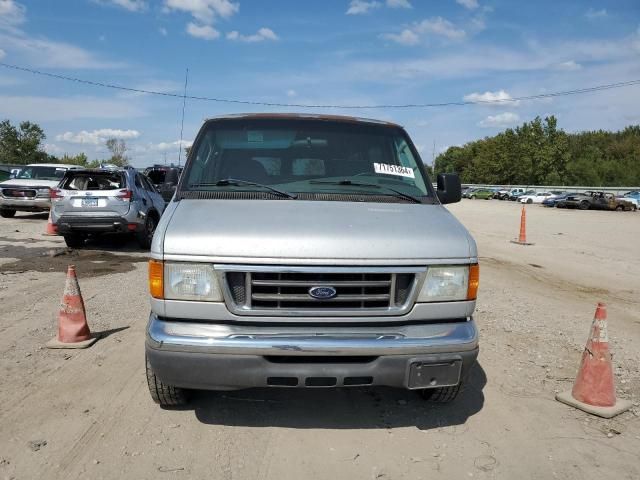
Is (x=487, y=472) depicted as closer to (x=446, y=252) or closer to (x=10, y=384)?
(x=446, y=252)

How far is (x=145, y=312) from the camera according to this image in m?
6.36

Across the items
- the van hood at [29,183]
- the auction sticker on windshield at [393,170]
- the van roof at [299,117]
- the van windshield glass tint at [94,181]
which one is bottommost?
the van hood at [29,183]

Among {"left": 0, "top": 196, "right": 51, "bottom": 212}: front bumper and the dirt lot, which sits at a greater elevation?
{"left": 0, "top": 196, "right": 51, "bottom": 212}: front bumper

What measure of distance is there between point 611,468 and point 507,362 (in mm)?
1830

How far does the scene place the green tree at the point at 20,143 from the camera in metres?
67.1

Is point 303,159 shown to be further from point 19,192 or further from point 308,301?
point 19,192

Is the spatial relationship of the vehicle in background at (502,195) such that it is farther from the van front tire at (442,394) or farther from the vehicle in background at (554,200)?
the van front tire at (442,394)

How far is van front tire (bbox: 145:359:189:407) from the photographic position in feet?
11.5

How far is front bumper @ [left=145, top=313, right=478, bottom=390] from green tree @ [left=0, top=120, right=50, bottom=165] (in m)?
73.1

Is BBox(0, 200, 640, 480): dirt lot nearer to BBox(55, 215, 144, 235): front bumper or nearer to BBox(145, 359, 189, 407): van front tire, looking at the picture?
BBox(145, 359, 189, 407): van front tire

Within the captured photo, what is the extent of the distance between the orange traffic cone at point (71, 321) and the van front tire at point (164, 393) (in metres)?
1.77

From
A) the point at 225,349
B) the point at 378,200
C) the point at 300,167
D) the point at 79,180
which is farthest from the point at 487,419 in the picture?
the point at 79,180

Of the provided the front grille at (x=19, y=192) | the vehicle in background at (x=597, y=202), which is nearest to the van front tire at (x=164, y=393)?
the front grille at (x=19, y=192)

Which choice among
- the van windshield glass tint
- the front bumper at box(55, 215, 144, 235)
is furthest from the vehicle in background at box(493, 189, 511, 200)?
the front bumper at box(55, 215, 144, 235)
